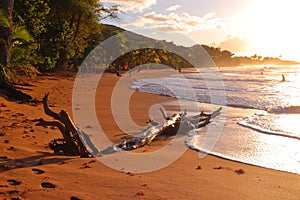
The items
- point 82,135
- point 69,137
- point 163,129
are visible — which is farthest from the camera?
point 163,129

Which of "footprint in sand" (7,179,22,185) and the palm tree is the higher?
the palm tree

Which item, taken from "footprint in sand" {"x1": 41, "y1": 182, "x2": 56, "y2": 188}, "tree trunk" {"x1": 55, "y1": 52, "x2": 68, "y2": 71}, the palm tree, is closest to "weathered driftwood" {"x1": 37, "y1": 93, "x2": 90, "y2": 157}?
"footprint in sand" {"x1": 41, "y1": 182, "x2": 56, "y2": 188}

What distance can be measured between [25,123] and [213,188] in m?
5.16

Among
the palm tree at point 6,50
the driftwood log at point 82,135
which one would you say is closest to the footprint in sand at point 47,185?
the driftwood log at point 82,135

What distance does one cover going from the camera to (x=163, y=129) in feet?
27.2

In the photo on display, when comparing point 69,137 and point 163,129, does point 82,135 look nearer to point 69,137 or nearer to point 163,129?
point 69,137

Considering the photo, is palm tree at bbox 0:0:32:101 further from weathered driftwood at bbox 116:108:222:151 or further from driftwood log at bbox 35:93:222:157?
weathered driftwood at bbox 116:108:222:151

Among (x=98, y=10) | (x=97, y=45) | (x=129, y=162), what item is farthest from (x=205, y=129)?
(x=97, y=45)

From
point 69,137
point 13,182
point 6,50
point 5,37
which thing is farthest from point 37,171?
point 5,37

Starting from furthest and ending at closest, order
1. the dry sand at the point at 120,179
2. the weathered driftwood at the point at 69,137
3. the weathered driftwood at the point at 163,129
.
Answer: the weathered driftwood at the point at 163,129 → the weathered driftwood at the point at 69,137 → the dry sand at the point at 120,179

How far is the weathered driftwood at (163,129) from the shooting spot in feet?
Result: 21.3

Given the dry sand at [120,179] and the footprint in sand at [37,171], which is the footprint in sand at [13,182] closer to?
the dry sand at [120,179]

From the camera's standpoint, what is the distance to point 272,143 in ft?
25.6

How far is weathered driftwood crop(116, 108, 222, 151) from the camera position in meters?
6.48
